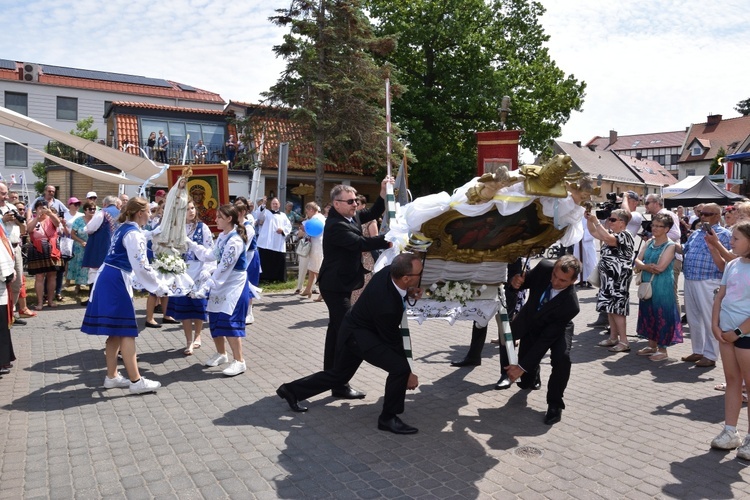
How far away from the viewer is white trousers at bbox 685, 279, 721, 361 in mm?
7250

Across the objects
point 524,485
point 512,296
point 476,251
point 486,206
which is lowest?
point 524,485

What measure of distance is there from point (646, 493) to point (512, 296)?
13.9 ft

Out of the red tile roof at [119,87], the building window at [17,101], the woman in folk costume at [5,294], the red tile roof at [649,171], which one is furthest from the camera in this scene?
the red tile roof at [649,171]

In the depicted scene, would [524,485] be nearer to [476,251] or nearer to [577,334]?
[476,251]

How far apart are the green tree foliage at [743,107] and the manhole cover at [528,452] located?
81226 millimetres

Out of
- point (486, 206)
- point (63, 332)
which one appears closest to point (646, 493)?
point (486, 206)

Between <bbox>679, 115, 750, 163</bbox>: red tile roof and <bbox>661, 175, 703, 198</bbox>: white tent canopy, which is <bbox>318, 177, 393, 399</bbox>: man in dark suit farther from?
<bbox>679, 115, 750, 163</bbox>: red tile roof

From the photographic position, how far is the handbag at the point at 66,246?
11414 millimetres

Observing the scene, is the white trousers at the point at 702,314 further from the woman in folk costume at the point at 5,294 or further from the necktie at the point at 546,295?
the woman in folk costume at the point at 5,294

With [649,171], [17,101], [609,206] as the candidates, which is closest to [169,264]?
[609,206]

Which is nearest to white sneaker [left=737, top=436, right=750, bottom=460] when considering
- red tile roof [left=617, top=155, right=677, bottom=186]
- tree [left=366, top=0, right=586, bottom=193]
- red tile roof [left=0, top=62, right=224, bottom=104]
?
tree [left=366, top=0, right=586, bottom=193]

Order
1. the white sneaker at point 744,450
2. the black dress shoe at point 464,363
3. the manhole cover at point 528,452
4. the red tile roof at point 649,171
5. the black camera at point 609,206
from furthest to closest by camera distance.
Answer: the red tile roof at point 649,171
the black camera at point 609,206
the black dress shoe at point 464,363
the manhole cover at point 528,452
the white sneaker at point 744,450

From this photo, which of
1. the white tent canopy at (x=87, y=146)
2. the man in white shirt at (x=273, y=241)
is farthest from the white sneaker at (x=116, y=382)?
the man in white shirt at (x=273, y=241)

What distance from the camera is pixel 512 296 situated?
8242 millimetres
